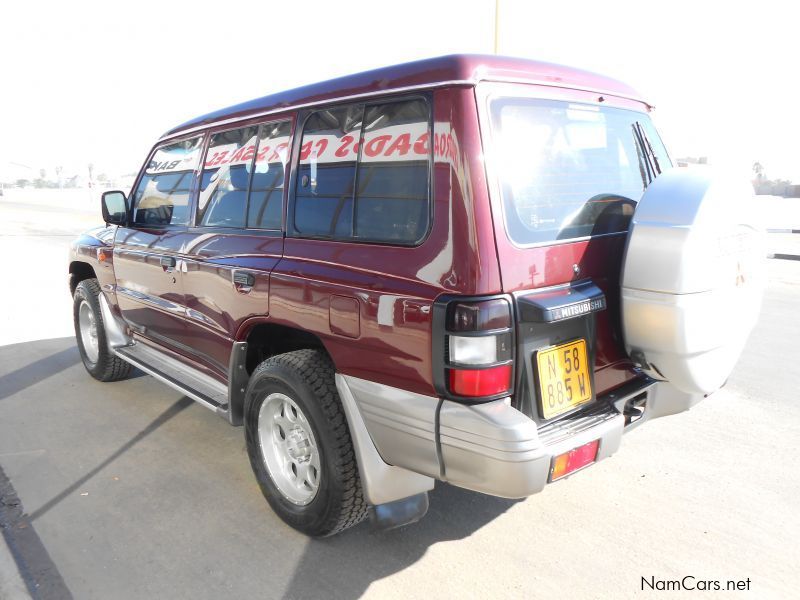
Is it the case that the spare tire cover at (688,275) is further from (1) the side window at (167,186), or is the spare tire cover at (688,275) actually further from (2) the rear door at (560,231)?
(1) the side window at (167,186)

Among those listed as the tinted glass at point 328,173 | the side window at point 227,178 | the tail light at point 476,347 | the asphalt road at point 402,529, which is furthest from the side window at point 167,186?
the tail light at point 476,347

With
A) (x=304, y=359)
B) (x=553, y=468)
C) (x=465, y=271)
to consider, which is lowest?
(x=553, y=468)

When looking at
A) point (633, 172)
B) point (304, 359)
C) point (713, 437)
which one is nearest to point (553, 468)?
point (304, 359)

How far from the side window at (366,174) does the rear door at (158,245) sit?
1253 millimetres

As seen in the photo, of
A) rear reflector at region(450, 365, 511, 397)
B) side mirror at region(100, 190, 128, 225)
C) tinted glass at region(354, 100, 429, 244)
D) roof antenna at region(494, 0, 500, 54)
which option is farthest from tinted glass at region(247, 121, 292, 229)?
roof antenna at region(494, 0, 500, 54)

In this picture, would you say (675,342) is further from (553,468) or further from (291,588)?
(291,588)

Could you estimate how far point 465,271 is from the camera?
2.12m

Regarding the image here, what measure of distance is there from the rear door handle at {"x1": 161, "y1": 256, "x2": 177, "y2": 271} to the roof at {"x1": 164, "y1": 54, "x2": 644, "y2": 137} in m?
1.10

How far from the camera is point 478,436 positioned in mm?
2096

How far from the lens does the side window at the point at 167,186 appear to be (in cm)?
381

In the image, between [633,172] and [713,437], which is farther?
[713,437]

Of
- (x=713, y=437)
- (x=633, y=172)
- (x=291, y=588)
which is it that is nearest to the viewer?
(x=291, y=588)

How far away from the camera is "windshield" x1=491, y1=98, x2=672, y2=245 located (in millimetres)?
2285

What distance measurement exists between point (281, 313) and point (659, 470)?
2203 mm
